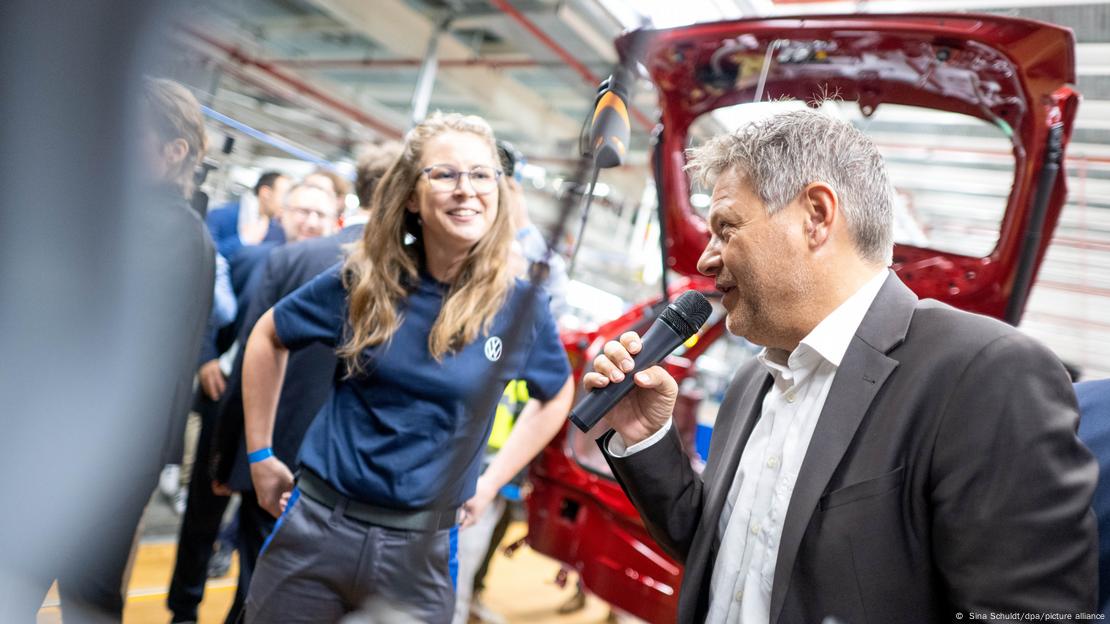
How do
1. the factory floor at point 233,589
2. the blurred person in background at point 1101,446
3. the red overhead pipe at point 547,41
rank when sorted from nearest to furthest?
1. the blurred person in background at point 1101,446
2. the factory floor at point 233,589
3. the red overhead pipe at point 547,41

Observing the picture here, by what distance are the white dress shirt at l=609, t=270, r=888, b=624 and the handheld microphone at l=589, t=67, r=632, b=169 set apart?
21.2 inches

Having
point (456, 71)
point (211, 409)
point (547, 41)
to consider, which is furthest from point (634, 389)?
point (456, 71)

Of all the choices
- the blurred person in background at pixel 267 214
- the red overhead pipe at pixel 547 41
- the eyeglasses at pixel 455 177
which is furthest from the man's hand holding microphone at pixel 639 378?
the red overhead pipe at pixel 547 41

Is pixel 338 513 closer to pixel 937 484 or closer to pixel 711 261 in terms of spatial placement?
pixel 711 261

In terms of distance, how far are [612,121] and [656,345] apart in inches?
18.9

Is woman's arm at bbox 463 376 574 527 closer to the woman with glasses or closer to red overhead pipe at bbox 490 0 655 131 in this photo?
the woman with glasses

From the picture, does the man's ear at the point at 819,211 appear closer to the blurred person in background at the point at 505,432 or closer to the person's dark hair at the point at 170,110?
the blurred person in background at the point at 505,432

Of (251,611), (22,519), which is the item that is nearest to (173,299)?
(22,519)

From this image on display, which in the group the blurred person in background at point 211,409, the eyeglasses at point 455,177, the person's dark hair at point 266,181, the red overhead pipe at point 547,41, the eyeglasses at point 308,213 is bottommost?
the blurred person in background at point 211,409

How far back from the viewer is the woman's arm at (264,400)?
1.89 m

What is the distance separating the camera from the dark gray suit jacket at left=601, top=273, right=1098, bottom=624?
99 centimetres

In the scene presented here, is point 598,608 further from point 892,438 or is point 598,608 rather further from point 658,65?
point 892,438

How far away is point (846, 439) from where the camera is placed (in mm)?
1191

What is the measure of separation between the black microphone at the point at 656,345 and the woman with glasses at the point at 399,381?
22 cm
